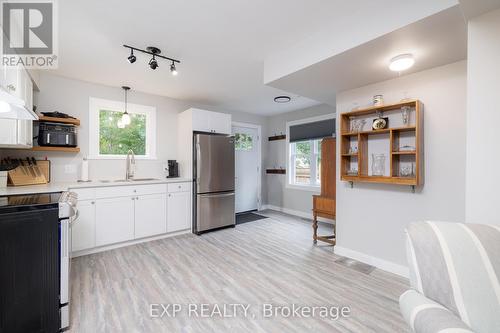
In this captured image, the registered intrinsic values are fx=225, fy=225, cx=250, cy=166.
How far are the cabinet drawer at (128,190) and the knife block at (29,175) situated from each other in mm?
685

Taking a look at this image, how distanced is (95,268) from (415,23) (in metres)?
3.81

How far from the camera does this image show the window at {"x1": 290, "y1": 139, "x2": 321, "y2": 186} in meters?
4.88

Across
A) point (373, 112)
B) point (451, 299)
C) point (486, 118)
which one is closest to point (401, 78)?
point (373, 112)

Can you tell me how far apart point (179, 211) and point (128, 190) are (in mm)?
879

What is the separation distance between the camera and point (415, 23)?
157 cm

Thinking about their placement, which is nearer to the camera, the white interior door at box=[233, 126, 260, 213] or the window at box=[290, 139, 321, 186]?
the window at box=[290, 139, 321, 186]

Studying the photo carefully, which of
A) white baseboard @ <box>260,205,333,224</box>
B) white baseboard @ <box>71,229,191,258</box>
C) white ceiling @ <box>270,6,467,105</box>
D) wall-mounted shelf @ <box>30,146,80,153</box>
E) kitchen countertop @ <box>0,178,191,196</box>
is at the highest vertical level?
white ceiling @ <box>270,6,467,105</box>

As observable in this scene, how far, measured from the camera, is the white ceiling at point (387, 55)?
1614 millimetres

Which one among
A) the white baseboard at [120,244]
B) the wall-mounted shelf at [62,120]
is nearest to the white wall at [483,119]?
the white baseboard at [120,244]

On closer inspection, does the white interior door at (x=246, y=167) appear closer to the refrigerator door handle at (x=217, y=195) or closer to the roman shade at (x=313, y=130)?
the roman shade at (x=313, y=130)

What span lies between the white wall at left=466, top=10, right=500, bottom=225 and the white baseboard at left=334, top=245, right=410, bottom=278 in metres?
1.45

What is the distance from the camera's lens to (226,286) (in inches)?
88.3

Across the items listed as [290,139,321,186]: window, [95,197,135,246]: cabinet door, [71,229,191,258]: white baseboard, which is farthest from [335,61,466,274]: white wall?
[95,197,135,246]: cabinet door

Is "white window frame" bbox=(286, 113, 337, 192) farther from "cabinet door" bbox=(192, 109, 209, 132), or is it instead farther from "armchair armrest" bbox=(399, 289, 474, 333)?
"armchair armrest" bbox=(399, 289, 474, 333)
